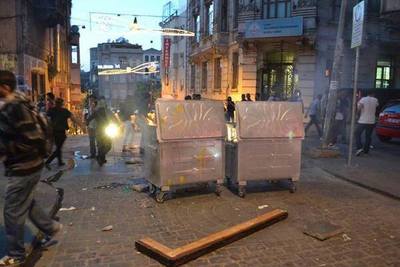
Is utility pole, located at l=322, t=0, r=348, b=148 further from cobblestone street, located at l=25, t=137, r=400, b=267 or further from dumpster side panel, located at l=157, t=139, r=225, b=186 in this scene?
dumpster side panel, located at l=157, t=139, r=225, b=186

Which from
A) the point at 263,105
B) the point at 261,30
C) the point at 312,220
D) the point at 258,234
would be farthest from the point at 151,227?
the point at 261,30

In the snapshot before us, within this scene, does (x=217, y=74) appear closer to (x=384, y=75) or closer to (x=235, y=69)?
(x=235, y=69)

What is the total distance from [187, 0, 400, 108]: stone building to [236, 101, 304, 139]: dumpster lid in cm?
1285

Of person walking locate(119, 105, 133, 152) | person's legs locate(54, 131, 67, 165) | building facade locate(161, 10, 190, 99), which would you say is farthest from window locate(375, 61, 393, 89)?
person's legs locate(54, 131, 67, 165)

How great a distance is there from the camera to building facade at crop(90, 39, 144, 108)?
6981cm

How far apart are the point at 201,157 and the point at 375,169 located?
468 centimetres

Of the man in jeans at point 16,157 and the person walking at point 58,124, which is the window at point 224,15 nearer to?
the person walking at point 58,124

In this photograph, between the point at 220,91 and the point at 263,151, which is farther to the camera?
the point at 220,91

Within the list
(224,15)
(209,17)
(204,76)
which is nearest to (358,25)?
(224,15)

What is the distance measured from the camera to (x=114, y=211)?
6.04 metres

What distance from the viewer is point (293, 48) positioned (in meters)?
20.3

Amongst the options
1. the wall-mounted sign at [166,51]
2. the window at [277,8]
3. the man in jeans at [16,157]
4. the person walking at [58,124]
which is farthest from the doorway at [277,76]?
the wall-mounted sign at [166,51]

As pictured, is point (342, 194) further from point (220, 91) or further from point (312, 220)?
point (220, 91)

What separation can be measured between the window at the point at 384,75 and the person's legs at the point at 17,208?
20.6m
